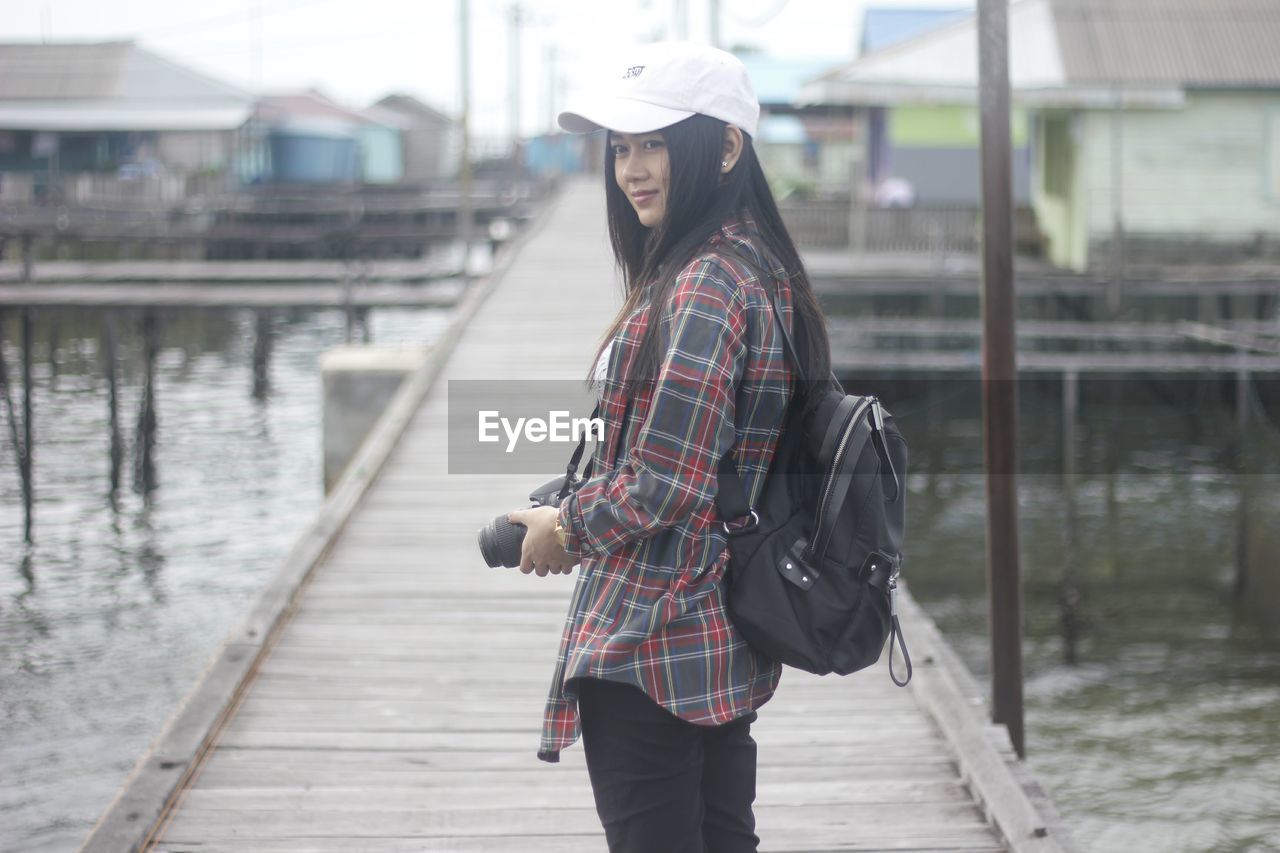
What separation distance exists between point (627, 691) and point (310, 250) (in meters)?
33.1

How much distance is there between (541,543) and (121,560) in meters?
10.7

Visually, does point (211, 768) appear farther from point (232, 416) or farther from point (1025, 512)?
point (232, 416)

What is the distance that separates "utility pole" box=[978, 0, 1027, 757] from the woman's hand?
250cm

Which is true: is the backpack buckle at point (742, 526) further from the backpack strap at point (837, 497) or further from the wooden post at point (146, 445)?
the wooden post at point (146, 445)

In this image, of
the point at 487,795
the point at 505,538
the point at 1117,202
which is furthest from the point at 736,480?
the point at 1117,202

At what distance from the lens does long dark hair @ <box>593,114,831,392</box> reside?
231 centimetres

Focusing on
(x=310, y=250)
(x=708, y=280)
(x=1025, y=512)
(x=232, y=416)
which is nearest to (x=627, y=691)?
(x=708, y=280)

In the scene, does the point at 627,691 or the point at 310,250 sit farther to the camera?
the point at 310,250

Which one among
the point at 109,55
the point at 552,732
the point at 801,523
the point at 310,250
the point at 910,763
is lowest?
the point at 910,763

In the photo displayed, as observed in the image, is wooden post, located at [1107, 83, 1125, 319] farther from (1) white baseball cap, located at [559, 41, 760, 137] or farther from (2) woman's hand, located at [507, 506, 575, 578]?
(2) woman's hand, located at [507, 506, 575, 578]

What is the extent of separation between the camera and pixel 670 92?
2295 mm

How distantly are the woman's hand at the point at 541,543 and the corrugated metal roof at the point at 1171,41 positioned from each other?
18.2m

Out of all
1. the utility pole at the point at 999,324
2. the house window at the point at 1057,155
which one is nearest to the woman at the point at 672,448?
Answer: the utility pole at the point at 999,324

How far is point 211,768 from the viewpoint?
419cm
